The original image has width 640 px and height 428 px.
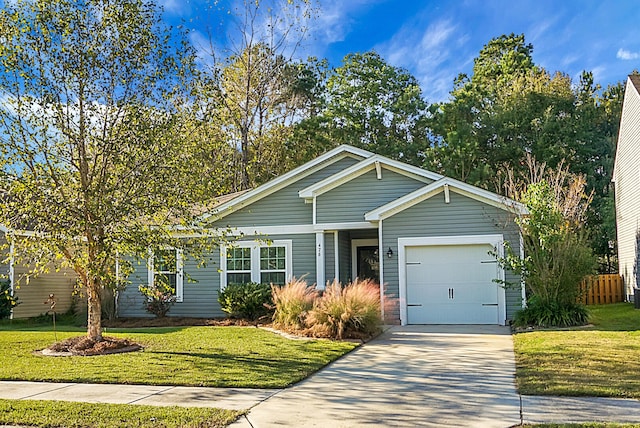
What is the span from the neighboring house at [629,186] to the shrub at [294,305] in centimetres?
1210

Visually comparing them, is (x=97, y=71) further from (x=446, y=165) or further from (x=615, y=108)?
(x=615, y=108)

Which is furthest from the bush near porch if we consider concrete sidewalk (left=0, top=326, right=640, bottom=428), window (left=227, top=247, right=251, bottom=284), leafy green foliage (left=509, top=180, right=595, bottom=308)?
window (left=227, top=247, right=251, bottom=284)

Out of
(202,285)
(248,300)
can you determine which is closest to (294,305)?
(248,300)

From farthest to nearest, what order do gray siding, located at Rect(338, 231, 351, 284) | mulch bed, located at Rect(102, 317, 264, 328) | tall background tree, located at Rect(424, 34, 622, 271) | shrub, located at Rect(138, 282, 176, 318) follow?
tall background tree, located at Rect(424, 34, 622, 271)
shrub, located at Rect(138, 282, 176, 318)
gray siding, located at Rect(338, 231, 351, 284)
mulch bed, located at Rect(102, 317, 264, 328)

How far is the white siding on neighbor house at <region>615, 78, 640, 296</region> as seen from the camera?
64.1 ft

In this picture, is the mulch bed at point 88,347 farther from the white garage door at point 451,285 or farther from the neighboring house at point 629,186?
the neighboring house at point 629,186

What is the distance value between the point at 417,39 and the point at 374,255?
861cm

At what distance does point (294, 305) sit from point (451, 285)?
4388mm

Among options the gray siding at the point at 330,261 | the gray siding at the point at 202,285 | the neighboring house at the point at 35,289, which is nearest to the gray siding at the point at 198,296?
the gray siding at the point at 202,285

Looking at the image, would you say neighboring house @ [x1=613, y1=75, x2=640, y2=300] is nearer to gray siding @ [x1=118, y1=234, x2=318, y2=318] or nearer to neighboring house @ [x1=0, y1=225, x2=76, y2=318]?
gray siding @ [x1=118, y1=234, x2=318, y2=318]

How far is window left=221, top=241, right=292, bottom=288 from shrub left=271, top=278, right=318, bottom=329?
3.41 metres

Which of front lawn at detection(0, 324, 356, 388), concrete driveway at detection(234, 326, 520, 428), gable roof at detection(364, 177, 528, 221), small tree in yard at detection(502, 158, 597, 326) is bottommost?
concrete driveway at detection(234, 326, 520, 428)

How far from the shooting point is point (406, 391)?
7.42 meters

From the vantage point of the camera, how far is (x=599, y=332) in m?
12.0
